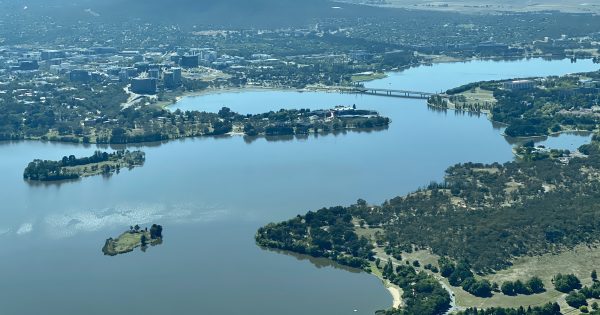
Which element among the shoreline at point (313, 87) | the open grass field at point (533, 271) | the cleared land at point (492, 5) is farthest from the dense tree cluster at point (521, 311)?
the cleared land at point (492, 5)

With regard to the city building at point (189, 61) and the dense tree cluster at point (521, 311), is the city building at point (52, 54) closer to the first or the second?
the city building at point (189, 61)

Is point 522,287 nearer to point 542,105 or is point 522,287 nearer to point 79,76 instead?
point 542,105

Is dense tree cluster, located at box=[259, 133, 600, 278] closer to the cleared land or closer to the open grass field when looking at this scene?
the open grass field

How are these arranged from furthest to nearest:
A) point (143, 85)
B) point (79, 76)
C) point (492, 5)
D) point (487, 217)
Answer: point (492, 5) → point (79, 76) → point (143, 85) → point (487, 217)

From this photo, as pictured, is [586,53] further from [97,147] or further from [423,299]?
[423,299]

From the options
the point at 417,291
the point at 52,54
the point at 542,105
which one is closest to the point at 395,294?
the point at 417,291
